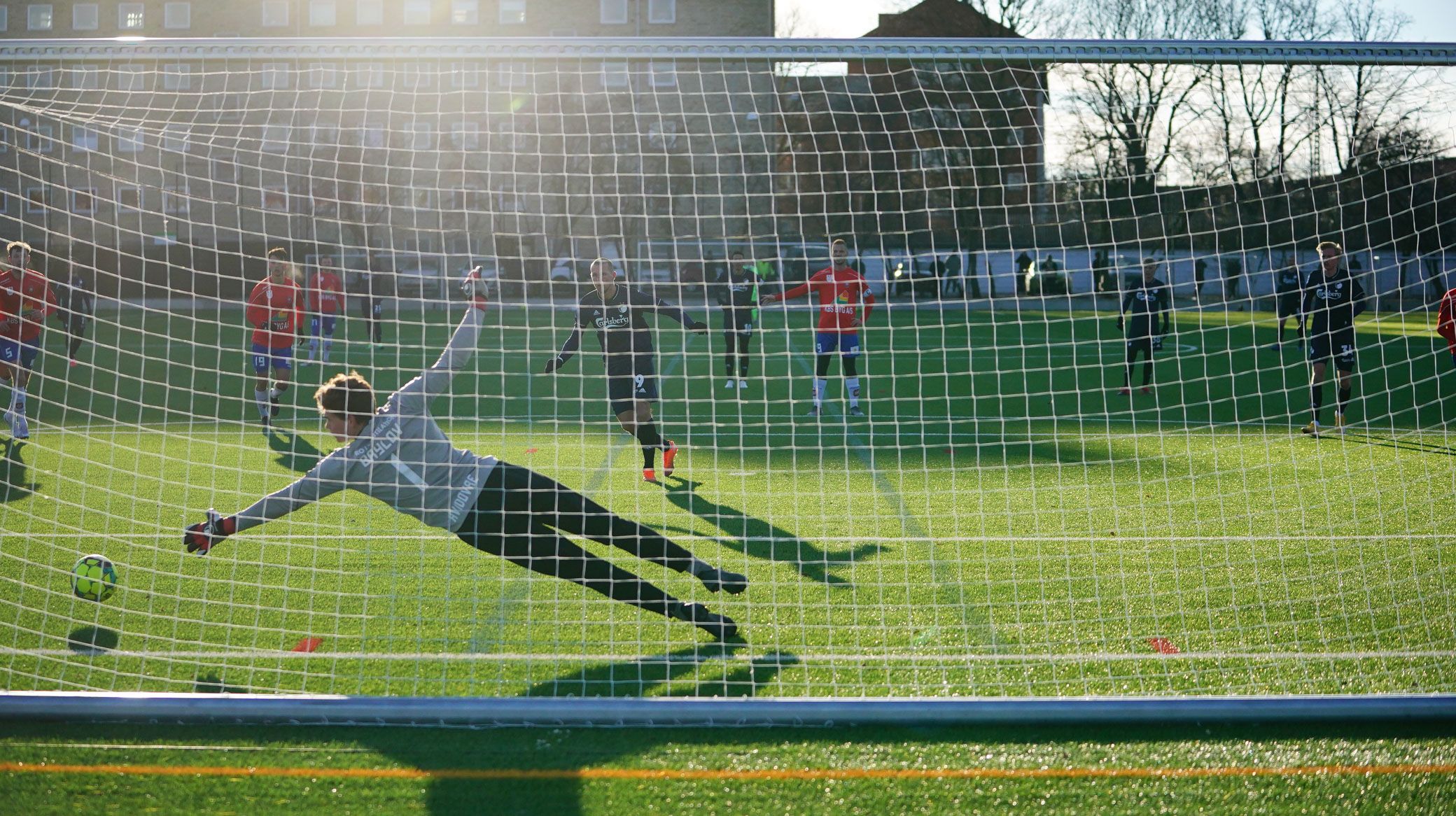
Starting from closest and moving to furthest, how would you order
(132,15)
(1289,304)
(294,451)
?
(294,451) → (1289,304) → (132,15)

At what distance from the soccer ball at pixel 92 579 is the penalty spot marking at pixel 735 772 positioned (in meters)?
1.75

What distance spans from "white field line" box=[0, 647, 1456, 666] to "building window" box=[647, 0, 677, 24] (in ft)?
145

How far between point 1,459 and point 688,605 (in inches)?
331

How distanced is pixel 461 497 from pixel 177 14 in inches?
2039

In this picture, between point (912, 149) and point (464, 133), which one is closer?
point (464, 133)

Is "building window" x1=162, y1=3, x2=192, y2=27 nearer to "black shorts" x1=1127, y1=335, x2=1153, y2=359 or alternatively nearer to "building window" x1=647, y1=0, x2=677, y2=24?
"building window" x1=647, y1=0, x2=677, y2=24

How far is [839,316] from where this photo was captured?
13.9 metres

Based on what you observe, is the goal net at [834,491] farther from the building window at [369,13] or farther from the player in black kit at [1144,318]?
the building window at [369,13]

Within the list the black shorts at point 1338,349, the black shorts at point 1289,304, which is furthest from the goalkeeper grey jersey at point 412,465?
the black shorts at point 1289,304

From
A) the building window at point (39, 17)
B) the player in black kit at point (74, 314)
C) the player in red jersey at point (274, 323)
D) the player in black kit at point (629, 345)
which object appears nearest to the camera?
the player in black kit at point (629, 345)

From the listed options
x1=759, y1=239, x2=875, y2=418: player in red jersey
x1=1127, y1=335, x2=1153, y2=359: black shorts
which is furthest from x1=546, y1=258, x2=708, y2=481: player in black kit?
x1=1127, y1=335, x2=1153, y2=359: black shorts

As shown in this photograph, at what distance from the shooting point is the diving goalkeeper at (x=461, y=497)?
500cm

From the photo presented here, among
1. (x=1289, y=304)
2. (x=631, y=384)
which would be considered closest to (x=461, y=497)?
(x=631, y=384)

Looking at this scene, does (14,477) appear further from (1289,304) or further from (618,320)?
(1289,304)
